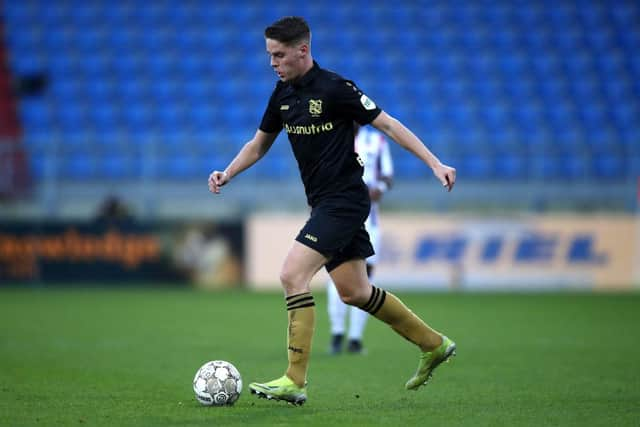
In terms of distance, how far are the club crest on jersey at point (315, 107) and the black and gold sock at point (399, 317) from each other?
45.5 inches

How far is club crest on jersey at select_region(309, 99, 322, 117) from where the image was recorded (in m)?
6.18

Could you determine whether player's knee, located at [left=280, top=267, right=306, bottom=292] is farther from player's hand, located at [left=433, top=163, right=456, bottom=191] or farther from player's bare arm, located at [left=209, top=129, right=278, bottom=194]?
player's hand, located at [left=433, top=163, right=456, bottom=191]

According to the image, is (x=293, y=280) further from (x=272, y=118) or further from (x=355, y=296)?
(x=272, y=118)

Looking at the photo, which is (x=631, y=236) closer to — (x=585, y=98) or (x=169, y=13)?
(x=585, y=98)

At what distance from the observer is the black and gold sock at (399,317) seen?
21.3 feet

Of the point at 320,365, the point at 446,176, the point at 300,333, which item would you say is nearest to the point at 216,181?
the point at 300,333

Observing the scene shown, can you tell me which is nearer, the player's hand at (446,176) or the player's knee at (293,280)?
the player's hand at (446,176)

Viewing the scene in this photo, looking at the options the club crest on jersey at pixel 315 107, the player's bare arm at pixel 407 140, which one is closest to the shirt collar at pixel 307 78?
the club crest on jersey at pixel 315 107

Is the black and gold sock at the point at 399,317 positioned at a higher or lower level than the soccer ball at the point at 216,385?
higher

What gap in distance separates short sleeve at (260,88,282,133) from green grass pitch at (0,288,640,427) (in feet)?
5.71

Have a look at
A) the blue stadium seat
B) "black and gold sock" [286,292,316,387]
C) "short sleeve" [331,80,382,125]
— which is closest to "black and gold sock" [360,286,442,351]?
"black and gold sock" [286,292,316,387]

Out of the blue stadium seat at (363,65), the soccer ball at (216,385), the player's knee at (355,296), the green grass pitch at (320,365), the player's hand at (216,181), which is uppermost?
the blue stadium seat at (363,65)

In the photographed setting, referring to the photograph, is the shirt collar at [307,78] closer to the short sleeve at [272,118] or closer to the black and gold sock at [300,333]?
the short sleeve at [272,118]

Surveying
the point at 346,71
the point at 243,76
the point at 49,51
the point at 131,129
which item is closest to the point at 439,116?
the point at 346,71
